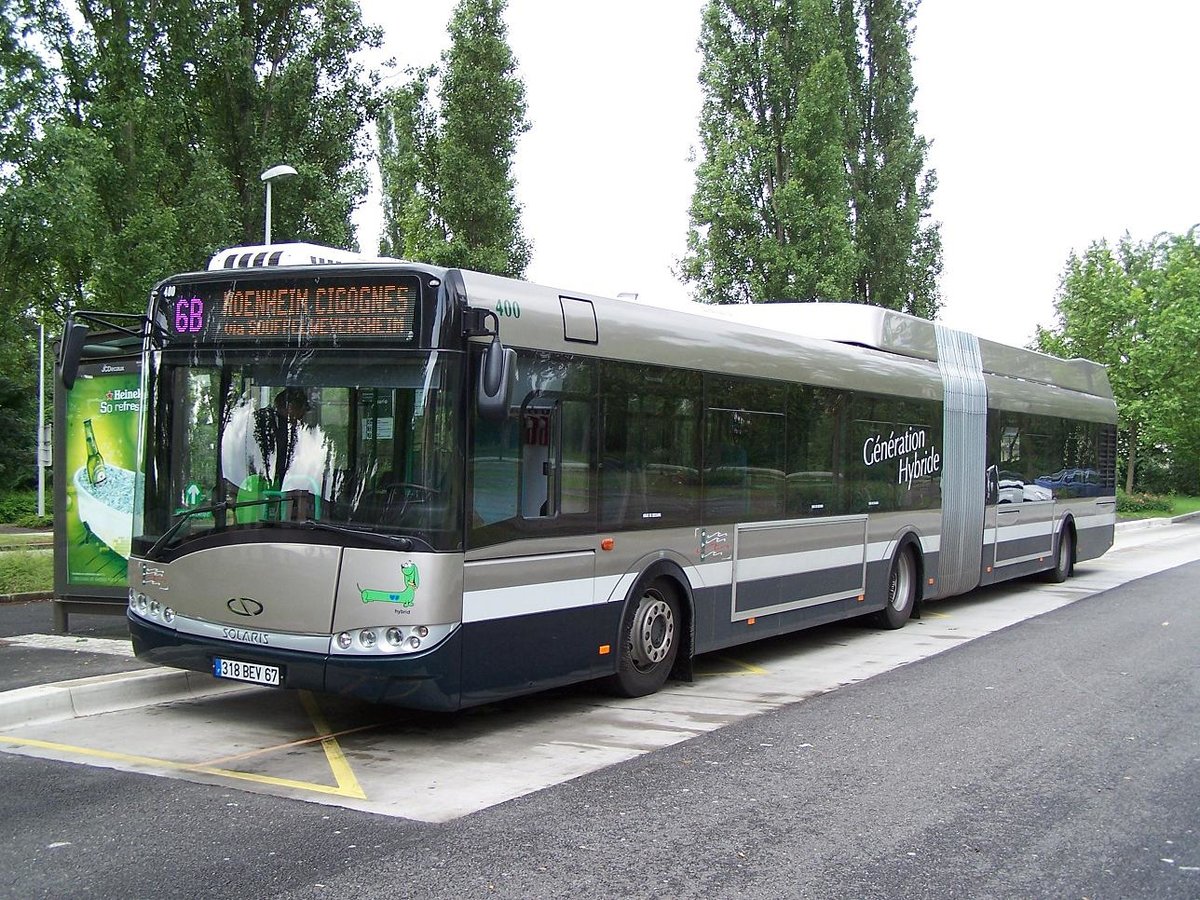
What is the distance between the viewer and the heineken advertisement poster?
1045cm

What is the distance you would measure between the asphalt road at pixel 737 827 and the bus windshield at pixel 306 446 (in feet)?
5.68

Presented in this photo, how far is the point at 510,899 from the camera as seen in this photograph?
4.81 metres

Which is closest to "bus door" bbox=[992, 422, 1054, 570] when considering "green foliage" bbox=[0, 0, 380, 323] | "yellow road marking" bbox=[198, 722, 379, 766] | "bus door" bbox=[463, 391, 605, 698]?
"bus door" bbox=[463, 391, 605, 698]

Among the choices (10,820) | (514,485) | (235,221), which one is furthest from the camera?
(235,221)

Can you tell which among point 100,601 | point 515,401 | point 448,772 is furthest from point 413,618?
point 100,601

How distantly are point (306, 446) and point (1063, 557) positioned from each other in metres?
15.2

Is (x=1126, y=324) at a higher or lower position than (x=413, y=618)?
higher

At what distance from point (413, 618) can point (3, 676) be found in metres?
3.93

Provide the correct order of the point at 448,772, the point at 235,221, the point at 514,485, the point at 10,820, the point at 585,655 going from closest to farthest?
the point at 10,820 → the point at 448,772 → the point at 514,485 → the point at 585,655 → the point at 235,221

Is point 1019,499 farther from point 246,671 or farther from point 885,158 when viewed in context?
point 885,158

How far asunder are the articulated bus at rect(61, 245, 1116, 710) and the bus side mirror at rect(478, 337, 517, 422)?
0.05ft

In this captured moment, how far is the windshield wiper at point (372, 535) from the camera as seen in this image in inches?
274

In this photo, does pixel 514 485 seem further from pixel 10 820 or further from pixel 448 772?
pixel 10 820

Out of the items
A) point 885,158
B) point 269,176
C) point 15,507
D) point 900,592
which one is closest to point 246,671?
point 900,592
